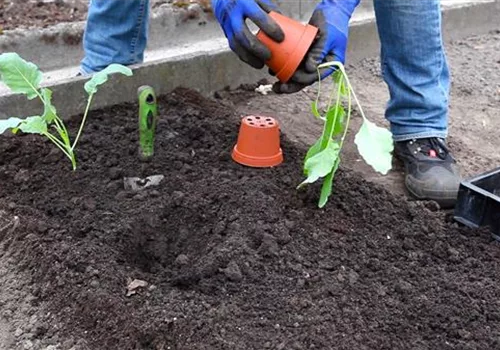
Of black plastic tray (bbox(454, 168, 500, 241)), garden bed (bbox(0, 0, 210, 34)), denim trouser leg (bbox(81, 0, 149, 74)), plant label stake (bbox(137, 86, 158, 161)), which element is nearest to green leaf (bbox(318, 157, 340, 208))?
black plastic tray (bbox(454, 168, 500, 241))

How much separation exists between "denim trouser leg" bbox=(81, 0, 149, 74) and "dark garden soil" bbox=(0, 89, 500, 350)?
42cm

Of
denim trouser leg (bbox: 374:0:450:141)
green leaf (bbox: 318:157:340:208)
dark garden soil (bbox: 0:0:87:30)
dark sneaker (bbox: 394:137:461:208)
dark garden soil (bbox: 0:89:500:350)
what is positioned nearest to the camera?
dark garden soil (bbox: 0:89:500:350)

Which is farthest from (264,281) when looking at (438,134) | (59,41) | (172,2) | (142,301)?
(172,2)

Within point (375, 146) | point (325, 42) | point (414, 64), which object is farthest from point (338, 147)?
point (414, 64)

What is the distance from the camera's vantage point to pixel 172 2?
11.3 feet

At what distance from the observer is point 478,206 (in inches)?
79.3

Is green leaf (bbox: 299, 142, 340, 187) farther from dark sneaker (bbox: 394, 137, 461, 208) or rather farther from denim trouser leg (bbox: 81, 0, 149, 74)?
denim trouser leg (bbox: 81, 0, 149, 74)

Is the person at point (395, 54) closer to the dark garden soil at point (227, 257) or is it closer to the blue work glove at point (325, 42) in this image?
the blue work glove at point (325, 42)

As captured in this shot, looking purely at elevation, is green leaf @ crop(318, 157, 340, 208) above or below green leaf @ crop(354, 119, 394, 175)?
below

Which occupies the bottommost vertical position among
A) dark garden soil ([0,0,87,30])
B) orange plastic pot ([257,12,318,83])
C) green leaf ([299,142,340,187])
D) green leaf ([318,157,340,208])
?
dark garden soil ([0,0,87,30])

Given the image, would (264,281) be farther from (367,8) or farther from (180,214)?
(367,8)

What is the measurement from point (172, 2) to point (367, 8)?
95 centimetres

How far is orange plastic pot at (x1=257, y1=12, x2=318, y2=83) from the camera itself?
6.40 ft

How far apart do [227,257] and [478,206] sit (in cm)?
69
